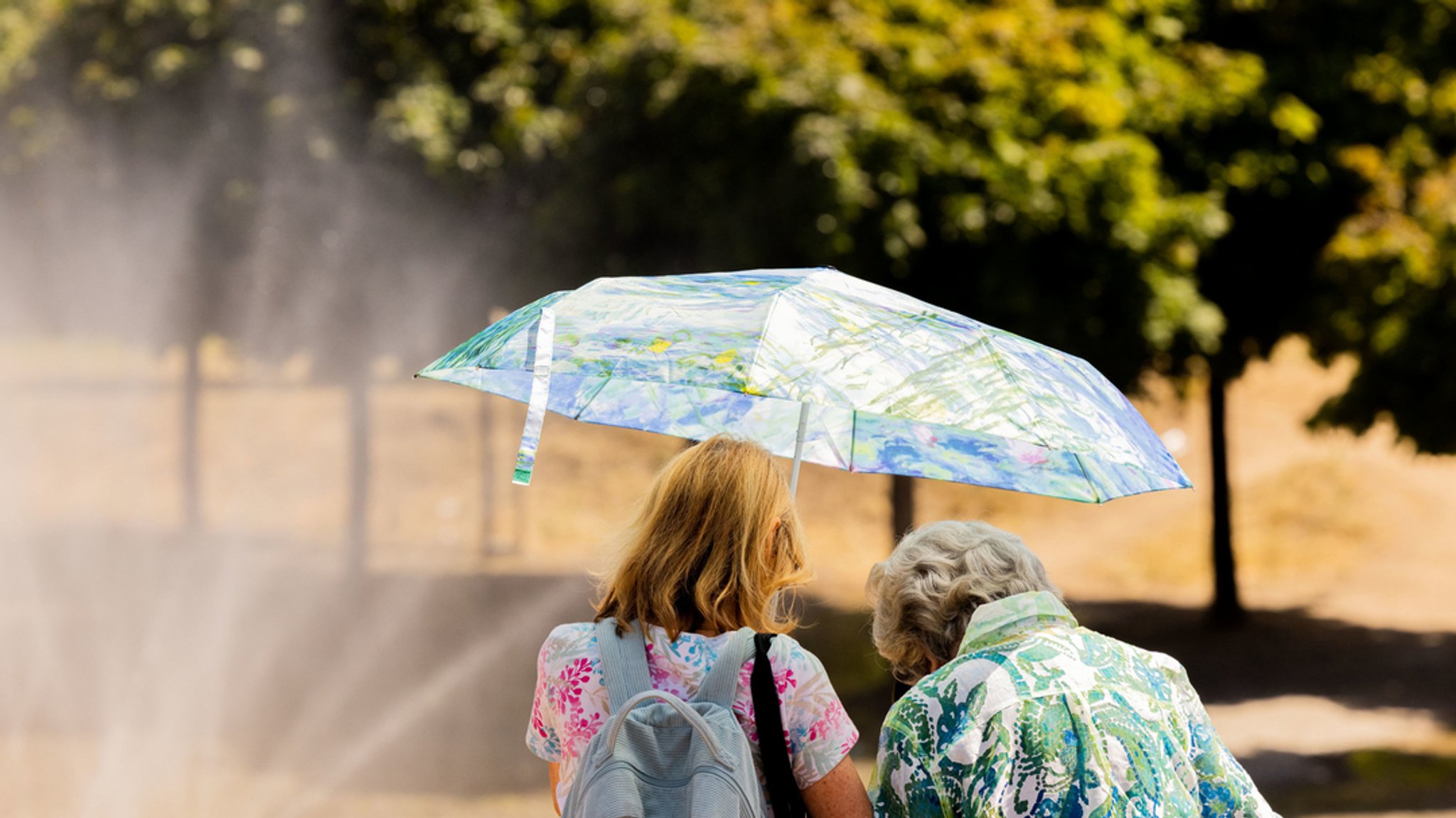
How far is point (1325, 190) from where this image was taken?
10688mm

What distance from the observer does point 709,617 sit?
200 centimetres

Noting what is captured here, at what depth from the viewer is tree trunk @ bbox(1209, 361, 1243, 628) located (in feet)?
42.3

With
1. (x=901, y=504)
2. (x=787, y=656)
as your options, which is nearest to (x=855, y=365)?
(x=787, y=656)

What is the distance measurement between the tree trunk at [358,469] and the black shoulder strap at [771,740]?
39.4ft

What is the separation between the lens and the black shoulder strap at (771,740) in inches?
74.4

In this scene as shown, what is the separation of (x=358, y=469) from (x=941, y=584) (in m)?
12.7

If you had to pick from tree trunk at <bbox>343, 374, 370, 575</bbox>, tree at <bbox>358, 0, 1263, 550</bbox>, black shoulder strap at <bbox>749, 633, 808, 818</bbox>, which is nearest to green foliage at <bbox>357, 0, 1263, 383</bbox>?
tree at <bbox>358, 0, 1263, 550</bbox>

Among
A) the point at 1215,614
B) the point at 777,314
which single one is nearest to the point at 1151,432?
the point at 777,314

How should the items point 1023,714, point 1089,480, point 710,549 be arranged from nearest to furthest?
point 1023,714 < point 710,549 < point 1089,480

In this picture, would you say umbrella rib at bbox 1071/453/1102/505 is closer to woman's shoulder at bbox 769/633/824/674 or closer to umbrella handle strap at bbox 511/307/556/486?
woman's shoulder at bbox 769/633/824/674

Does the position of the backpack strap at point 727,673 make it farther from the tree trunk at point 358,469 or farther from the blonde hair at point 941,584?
the tree trunk at point 358,469

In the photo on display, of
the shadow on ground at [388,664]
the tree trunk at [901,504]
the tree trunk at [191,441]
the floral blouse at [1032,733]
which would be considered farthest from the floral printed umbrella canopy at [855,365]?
the tree trunk at [191,441]

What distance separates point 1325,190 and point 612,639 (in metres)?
10.2

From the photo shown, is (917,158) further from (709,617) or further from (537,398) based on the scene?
(709,617)
